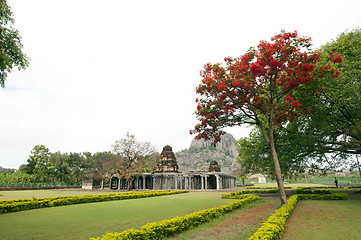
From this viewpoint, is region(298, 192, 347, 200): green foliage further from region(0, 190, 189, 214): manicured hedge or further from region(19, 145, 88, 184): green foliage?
region(19, 145, 88, 184): green foliage

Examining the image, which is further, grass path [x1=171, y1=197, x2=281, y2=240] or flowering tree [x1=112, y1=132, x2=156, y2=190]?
flowering tree [x1=112, y1=132, x2=156, y2=190]

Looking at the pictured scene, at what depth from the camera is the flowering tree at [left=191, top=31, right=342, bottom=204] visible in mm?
12336

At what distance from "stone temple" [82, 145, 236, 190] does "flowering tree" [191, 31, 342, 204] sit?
2994 cm

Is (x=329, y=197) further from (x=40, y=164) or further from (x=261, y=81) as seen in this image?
(x=40, y=164)

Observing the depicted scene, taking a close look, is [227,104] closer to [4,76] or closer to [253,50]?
[253,50]

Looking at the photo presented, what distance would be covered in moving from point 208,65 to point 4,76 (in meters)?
11.2

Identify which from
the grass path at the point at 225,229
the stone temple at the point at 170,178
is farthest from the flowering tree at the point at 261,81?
the stone temple at the point at 170,178

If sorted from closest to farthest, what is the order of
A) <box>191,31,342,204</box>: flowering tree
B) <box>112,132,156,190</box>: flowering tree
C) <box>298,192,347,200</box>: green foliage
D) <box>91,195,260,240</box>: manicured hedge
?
1. <box>91,195,260,240</box>: manicured hedge
2. <box>191,31,342,204</box>: flowering tree
3. <box>298,192,347,200</box>: green foliage
4. <box>112,132,156,190</box>: flowering tree

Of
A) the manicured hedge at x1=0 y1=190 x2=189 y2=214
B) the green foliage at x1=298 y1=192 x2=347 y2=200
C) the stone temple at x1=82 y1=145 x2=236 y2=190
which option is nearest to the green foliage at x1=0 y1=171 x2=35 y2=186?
the stone temple at x1=82 y1=145 x2=236 y2=190

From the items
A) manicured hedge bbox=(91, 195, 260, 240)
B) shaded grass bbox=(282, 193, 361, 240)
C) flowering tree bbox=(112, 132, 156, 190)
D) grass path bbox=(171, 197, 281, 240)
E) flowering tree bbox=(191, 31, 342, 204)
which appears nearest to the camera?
manicured hedge bbox=(91, 195, 260, 240)

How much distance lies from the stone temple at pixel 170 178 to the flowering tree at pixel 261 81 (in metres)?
29.9

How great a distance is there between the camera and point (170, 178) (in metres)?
45.4

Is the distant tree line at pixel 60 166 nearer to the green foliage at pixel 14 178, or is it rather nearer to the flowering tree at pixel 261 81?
the green foliage at pixel 14 178

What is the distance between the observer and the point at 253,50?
13.0m
